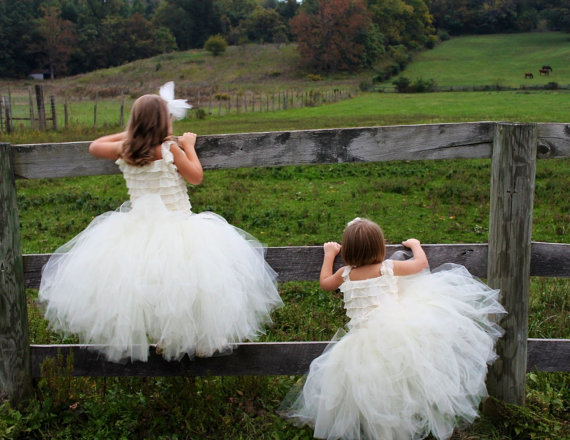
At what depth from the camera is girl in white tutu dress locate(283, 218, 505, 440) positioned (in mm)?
3137

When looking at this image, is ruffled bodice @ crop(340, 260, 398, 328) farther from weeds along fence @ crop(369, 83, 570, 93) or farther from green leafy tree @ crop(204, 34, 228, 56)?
green leafy tree @ crop(204, 34, 228, 56)

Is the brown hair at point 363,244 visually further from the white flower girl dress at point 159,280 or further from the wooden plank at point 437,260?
the white flower girl dress at point 159,280

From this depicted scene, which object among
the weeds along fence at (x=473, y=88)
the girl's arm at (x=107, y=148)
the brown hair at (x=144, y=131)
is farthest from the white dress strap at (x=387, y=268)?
the weeds along fence at (x=473, y=88)

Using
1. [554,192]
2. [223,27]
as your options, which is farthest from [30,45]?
[554,192]

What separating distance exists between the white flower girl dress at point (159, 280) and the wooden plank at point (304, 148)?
0.31 meters

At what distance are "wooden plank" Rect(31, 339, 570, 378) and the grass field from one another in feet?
0.34

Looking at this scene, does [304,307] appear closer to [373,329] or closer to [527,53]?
[373,329]

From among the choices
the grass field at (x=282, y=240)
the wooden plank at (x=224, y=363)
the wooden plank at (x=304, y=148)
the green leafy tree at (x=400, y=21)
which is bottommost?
the grass field at (x=282, y=240)

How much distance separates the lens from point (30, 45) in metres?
105

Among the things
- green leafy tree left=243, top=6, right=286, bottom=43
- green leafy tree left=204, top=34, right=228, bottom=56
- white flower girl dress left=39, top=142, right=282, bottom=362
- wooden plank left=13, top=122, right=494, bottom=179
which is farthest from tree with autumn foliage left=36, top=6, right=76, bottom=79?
white flower girl dress left=39, top=142, right=282, bottom=362

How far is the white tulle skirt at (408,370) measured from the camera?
3.13m

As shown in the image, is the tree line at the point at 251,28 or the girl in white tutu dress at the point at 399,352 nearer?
the girl in white tutu dress at the point at 399,352

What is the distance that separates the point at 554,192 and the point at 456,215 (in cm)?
295

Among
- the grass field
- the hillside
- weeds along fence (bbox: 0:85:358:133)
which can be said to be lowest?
the grass field
